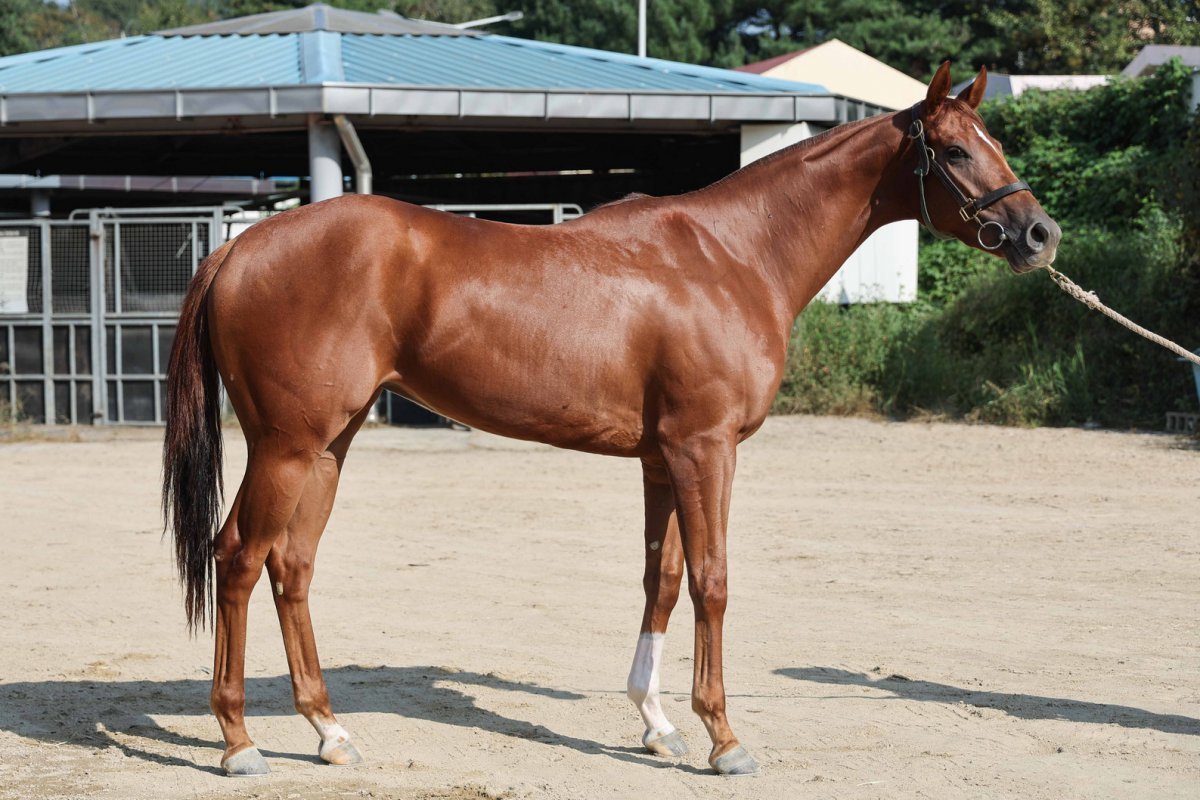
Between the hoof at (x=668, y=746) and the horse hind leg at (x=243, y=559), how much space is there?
128cm

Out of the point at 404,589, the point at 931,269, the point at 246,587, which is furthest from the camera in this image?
the point at 931,269

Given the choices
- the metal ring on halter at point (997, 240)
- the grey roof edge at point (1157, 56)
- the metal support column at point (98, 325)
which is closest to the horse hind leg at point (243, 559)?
the metal ring on halter at point (997, 240)

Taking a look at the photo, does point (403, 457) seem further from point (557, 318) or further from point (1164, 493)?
point (557, 318)

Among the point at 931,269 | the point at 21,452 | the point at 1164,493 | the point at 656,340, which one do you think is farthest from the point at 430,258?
the point at 931,269

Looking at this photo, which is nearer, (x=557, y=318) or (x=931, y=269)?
(x=557, y=318)

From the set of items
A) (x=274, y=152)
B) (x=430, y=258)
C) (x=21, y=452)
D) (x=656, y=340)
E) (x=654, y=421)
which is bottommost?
(x=21, y=452)

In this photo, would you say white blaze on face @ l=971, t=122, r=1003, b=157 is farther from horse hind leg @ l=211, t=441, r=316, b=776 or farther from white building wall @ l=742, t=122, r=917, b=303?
white building wall @ l=742, t=122, r=917, b=303

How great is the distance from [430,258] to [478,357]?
358mm

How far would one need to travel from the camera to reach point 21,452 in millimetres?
12477

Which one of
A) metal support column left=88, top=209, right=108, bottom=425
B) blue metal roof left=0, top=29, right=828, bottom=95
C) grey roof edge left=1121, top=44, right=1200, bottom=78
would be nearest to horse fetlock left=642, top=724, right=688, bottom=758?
blue metal roof left=0, top=29, right=828, bottom=95

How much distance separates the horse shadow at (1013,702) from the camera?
4574 millimetres

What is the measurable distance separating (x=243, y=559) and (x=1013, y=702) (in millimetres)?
2849

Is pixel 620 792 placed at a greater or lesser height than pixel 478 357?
lesser

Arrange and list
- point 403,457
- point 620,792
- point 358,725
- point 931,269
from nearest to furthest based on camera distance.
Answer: point 620,792, point 358,725, point 403,457, point 931,269
